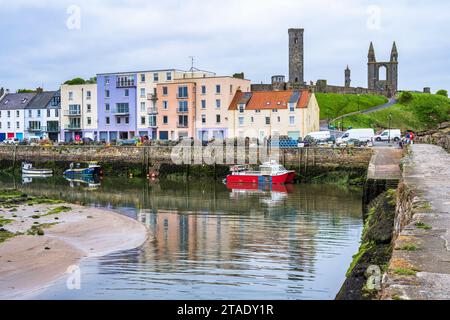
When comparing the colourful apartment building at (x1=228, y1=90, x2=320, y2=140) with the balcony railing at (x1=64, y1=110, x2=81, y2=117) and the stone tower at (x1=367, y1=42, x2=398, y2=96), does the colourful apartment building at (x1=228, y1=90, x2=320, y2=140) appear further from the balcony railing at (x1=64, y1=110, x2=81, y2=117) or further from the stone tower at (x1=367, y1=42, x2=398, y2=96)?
the stone tower at (x1=367, y1=42, x2=398, y2=96)

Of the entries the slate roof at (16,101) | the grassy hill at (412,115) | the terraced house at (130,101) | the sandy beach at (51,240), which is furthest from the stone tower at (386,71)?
the sandy beach at (51,240)

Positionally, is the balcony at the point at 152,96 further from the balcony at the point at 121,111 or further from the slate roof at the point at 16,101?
the slate roof at the point at 16,101

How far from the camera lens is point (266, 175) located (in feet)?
162

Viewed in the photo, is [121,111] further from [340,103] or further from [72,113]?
[340,103]

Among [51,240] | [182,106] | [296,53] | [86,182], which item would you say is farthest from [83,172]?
[296,53]

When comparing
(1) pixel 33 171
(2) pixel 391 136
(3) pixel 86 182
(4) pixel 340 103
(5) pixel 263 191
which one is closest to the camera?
(5) pixel 263 191

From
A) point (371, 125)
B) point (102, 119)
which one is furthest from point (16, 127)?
point (371, 125)

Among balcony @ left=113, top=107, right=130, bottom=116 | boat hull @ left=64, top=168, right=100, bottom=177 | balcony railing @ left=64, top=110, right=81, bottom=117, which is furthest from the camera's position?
balcony railing @ left=64, top=110, right=81, bottom=117

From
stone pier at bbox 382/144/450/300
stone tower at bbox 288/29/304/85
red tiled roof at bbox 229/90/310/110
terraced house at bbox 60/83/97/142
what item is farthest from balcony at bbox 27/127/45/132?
stone pier at bbox 382/144/450/300

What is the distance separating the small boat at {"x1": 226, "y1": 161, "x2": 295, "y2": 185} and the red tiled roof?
Result: 18668 millimetres

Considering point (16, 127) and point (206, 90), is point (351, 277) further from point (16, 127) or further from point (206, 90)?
point (16, 127)

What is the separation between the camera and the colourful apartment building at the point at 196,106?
2832 inches

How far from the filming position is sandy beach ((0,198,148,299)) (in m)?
18.0

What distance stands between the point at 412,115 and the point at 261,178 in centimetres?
4962
